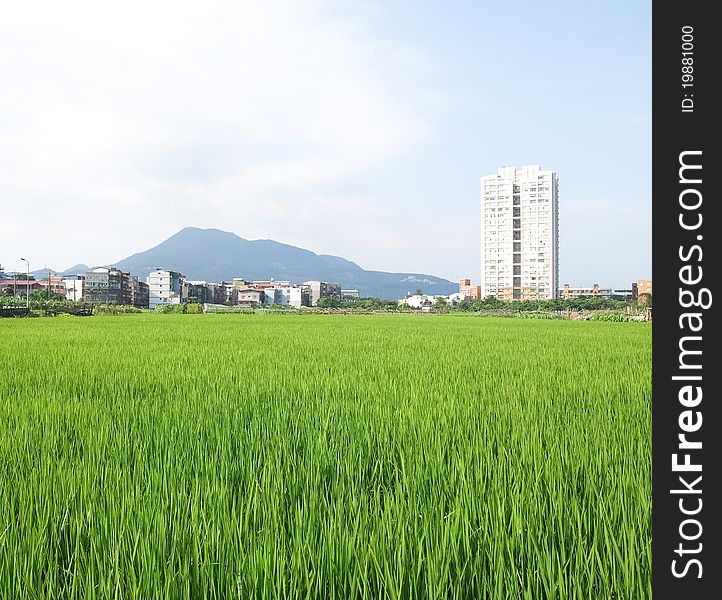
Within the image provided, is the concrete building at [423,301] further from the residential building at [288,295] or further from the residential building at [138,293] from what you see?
the residential building at [138,293]

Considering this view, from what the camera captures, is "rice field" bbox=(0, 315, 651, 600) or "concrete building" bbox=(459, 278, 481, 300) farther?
"concrete building" bbox=(459, 278, 481, 300)

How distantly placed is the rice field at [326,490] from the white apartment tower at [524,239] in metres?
58.7

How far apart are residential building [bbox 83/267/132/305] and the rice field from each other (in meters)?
71.6

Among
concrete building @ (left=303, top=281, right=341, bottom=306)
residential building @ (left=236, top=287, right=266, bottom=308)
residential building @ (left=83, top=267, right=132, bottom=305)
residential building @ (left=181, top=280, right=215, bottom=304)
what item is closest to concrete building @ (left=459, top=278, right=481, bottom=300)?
concrete building @ (left=303, top=281, right=341, bottom=306)

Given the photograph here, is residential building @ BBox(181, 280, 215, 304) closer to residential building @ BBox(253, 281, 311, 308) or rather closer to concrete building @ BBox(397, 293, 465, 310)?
residential building @ BBox(253, 281, 311, 308)

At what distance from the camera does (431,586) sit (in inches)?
45.4

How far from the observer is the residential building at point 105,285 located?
6980 cm

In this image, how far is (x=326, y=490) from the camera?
6.38 feet

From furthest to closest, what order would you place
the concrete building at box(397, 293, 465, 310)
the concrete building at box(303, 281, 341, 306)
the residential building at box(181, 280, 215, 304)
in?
the concrete building at box(303, 281, 341, 306), the residential building at box(181, 280, 215, 304), the concrete building at box(397, 293, 465, 310)

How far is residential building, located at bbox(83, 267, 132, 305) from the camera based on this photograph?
6980 cm
